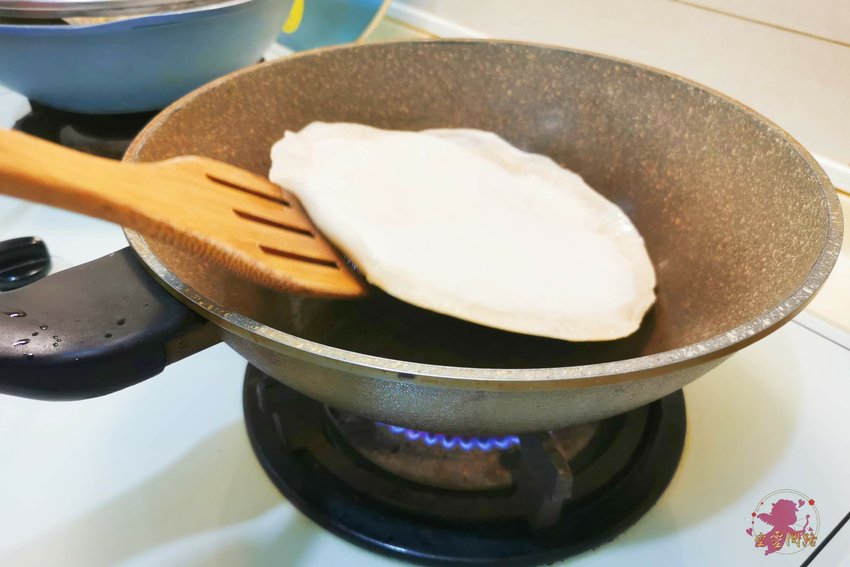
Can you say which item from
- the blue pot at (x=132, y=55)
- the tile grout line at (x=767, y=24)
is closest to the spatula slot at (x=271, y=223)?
the blue pot at (x=132, y=55)

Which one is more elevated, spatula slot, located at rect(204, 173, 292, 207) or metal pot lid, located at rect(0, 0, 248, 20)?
metal pot lid, located at rect(0, 0, 248, 20)

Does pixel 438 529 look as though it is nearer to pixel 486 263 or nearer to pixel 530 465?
pixel 530 465

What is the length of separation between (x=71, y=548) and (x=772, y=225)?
0.50 metres

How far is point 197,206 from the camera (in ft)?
1.06

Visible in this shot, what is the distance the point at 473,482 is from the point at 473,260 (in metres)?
0.16

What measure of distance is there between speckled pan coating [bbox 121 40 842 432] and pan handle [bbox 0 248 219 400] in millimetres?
20

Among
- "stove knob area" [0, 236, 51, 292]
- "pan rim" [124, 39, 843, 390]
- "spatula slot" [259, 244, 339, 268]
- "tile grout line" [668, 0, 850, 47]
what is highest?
"tile grout line" [668, 0, 850, 47]

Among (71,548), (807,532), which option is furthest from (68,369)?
(807,532)

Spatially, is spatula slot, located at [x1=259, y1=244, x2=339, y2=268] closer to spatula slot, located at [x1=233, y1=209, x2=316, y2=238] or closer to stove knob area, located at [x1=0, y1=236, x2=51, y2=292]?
spatula slot, located at [x1=233, y1=209, x2=316, y2=238]

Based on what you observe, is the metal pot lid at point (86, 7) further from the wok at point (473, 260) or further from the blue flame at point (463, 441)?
the blue flame at point (463, 441)

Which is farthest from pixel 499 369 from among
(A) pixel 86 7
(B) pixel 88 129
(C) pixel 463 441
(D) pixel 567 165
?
(B) pixel 88 129

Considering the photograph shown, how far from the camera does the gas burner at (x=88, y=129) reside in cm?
65

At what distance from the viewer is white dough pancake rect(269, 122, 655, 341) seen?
0.43 m

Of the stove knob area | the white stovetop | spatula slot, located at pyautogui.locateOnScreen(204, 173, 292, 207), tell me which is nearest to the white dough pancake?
spatula slot, located at pyautogui.locateOnScreen(204, 173, 292, 207)
